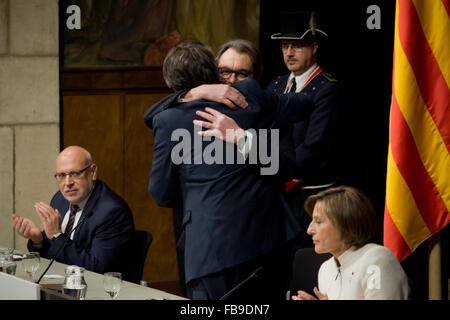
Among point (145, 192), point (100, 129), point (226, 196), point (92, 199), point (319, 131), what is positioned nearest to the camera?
point (226, 196)

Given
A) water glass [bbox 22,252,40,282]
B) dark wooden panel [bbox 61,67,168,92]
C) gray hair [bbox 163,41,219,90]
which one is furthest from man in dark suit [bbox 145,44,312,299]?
dark wooden panel [bbox 61,67,168,92]

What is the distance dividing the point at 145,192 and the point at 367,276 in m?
3.61

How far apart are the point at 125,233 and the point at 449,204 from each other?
1542 mm

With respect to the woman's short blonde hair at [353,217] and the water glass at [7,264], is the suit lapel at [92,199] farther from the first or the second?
the woman's short blonde hair at [353,217]

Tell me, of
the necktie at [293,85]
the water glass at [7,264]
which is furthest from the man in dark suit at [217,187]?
the necktie at [293,85]

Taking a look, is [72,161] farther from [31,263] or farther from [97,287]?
[97,287]

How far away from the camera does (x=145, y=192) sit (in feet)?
20.9

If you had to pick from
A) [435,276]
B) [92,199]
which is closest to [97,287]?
[92,199]

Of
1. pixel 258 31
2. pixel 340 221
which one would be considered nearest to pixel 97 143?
pixel 258 31

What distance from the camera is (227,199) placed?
11.5 ft

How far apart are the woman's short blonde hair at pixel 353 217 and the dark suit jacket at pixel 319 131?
4.68 feet

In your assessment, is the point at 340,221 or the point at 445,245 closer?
the point at 340,221

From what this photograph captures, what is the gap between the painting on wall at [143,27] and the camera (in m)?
6.10
